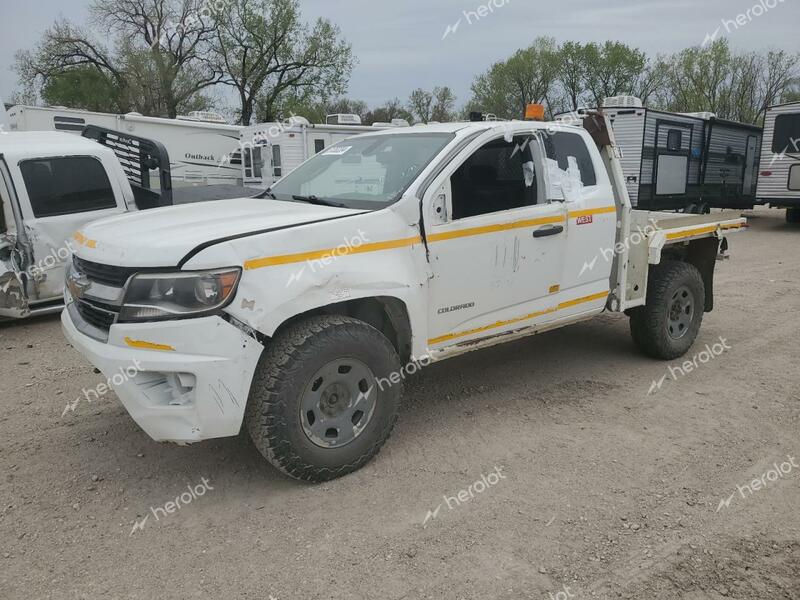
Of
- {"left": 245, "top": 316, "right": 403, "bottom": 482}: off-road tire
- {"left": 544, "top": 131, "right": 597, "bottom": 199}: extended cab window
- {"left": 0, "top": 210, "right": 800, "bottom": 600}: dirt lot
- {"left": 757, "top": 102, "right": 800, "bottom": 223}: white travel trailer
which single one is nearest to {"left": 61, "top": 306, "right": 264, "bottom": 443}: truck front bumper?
{"left": 245, "top": 316, "right": 403, "bottom": 482}: off-road tire

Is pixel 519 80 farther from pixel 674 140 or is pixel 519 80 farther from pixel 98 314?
pixel 98 314

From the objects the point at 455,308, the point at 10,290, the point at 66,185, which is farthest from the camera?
the point at 66,185

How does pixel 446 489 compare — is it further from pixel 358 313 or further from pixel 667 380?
pixel 667 380

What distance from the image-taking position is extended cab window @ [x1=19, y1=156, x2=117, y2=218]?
22.7 ft

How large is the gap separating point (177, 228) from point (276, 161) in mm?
13527

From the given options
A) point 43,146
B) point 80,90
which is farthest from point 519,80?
point 43,146

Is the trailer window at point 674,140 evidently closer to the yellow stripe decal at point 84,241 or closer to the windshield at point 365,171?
the windshield at point 365,171

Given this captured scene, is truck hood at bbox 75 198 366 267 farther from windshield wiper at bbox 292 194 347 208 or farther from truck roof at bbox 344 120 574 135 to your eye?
truck roof at bbox 344 120 574 135

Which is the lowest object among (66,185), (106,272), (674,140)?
(106,272)

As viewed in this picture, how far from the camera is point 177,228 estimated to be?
3.36 meters

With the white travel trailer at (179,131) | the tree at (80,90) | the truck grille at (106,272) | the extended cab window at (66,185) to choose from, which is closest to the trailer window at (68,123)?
the white travel trailer at (179,131)

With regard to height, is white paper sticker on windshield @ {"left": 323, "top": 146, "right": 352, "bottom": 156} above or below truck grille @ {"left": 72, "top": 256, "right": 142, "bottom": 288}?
above

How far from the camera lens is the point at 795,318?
7184mm

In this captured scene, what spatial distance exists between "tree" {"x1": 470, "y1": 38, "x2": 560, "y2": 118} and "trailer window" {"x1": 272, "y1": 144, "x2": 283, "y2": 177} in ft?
113
